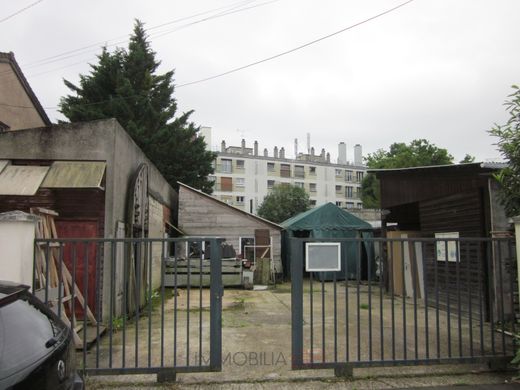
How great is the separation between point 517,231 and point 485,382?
1780mm

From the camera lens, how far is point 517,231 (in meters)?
5.34

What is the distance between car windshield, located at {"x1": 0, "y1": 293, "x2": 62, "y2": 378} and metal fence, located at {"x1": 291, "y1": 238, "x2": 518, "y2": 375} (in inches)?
112

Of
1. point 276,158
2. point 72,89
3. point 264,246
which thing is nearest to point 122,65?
point 72,89

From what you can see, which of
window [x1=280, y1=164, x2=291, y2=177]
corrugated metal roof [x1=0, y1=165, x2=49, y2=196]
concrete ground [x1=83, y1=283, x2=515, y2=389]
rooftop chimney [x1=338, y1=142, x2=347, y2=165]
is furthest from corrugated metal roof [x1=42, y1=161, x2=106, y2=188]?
rooftop chimney [x1=338, y1=142, x2=347, y2=165]

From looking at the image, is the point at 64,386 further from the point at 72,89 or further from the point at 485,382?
the point at 72,89

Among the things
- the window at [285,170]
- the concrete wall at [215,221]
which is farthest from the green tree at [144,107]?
the window at [285,170]

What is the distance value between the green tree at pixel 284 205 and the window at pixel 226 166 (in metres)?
14.7

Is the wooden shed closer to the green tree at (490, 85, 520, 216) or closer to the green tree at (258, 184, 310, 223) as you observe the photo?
the green tree at (490, 85, 520, 216)

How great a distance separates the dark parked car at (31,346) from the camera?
2.44m

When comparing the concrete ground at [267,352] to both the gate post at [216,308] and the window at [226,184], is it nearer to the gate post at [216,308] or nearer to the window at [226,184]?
the gate post at [216,308]

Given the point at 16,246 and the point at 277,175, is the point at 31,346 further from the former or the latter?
the point at 277,175

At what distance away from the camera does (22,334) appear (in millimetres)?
2709

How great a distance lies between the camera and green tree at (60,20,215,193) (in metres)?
22.8

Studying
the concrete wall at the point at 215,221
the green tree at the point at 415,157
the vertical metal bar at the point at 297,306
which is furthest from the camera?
the green tree at the point at 415,157
